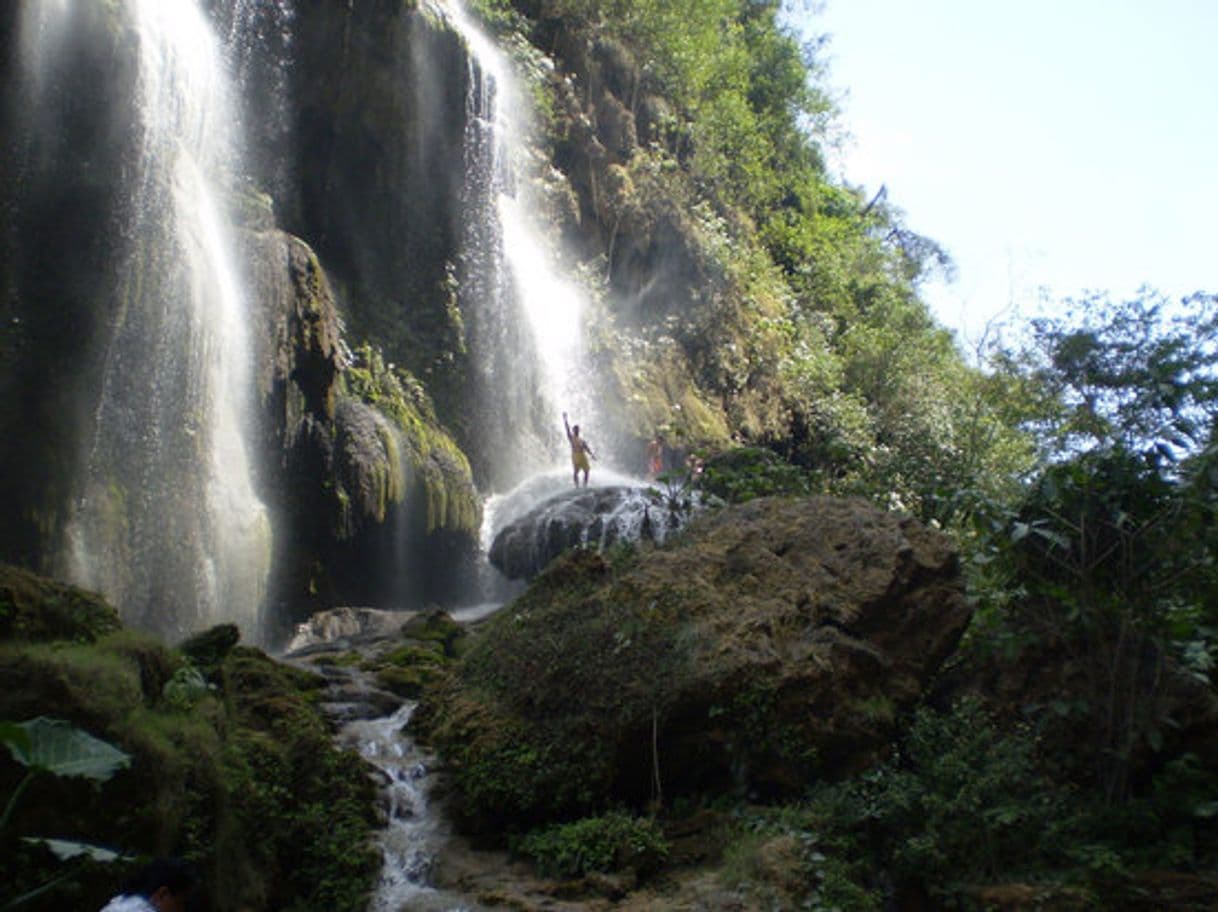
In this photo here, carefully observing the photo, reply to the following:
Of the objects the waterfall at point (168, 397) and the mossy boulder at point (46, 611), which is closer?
the mossy boulder at point (46, 611)

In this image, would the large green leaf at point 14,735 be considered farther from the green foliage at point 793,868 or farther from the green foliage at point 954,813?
the green foliage at point 954,813

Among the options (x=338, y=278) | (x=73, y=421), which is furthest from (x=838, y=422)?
(x=73, y=421)

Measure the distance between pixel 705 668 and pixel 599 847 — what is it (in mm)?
1439

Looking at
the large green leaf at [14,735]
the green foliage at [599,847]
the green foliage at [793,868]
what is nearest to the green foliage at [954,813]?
the green foliage at [793,868]

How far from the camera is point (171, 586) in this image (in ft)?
46.6

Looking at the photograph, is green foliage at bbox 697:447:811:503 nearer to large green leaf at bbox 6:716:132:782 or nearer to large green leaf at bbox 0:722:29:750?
large green leaf at bbox 6:716:132:782

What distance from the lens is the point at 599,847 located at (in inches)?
272

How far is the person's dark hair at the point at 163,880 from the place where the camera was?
3.73m

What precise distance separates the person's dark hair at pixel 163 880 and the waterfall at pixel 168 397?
33.7 feet

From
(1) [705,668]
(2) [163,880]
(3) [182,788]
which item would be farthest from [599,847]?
(2) [163,880]

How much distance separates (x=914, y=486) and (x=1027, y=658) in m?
14.2

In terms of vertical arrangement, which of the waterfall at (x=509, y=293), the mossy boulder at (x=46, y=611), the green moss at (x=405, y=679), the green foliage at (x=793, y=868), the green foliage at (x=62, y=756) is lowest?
the green foliage at (x=793, y=868)

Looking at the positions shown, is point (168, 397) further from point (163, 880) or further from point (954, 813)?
point (163, 880)

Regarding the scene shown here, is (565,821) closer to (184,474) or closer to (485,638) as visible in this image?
(485,638)
